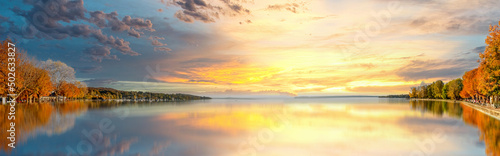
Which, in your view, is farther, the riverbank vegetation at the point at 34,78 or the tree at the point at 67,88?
the tree at the point at 67,88

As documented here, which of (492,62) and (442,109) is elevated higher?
(492,62)

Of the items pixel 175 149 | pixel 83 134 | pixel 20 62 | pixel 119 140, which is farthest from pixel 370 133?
pixel 20 62

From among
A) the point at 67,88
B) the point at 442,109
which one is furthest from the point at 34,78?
the point at 442,109

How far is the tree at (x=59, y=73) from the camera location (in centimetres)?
9481

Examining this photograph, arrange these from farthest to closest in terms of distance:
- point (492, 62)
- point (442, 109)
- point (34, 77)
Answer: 1. point (34, 77)
2. point (442, 109)
3. point (492, 62)

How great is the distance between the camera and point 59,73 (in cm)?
9806

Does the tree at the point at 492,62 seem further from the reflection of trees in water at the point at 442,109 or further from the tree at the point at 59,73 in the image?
the tree at the point at 59,73

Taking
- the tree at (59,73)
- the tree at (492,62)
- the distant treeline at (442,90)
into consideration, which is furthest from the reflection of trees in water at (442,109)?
the tree at (59,73)

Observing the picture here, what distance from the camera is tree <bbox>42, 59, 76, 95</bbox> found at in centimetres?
9481

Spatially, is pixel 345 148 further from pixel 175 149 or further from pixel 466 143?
pixel 175 149

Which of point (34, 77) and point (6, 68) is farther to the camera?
point (34, 77)

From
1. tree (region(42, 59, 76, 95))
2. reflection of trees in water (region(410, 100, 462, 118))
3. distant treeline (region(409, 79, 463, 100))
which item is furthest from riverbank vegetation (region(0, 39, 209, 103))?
distant treeline (region(409, 79, 463, 100))

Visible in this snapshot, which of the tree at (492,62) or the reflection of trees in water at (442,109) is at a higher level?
the tree at (492,62)

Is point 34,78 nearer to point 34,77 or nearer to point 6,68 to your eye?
point 34,77
